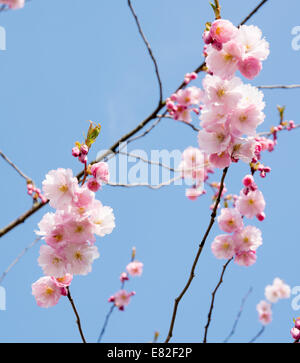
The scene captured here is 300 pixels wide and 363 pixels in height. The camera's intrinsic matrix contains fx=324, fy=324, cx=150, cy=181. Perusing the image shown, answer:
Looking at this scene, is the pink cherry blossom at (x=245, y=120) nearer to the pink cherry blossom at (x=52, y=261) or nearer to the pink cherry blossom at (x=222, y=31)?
the pink cherry blossom at (x=222, y=31)

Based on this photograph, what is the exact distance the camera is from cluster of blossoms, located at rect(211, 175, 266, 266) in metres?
2.00

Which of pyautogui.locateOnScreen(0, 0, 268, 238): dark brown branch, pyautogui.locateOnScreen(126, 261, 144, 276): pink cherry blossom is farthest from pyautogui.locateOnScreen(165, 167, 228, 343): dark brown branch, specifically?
pyautogui.locateOnScreen(126, 261, 144, 276): pink cherry blossom

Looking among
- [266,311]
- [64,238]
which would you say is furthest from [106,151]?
[266,311]

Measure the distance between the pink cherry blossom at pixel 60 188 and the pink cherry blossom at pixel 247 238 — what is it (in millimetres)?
1232

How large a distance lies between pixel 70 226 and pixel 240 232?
1222mm

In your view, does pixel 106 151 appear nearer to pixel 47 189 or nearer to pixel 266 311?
pixel 47 189

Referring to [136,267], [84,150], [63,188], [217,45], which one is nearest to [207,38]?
[217,45]

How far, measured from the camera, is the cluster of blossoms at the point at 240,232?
6.55ft

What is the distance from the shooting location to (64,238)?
140 centimetres

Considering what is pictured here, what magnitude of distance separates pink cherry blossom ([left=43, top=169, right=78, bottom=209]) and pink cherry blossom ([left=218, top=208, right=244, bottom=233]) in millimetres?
1177

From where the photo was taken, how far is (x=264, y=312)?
804cm

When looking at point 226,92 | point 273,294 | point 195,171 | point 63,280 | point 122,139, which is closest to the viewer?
point 226,92

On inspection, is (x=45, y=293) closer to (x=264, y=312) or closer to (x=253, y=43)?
(x=253, y=43)

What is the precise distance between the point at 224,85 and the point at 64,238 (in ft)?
3.15
